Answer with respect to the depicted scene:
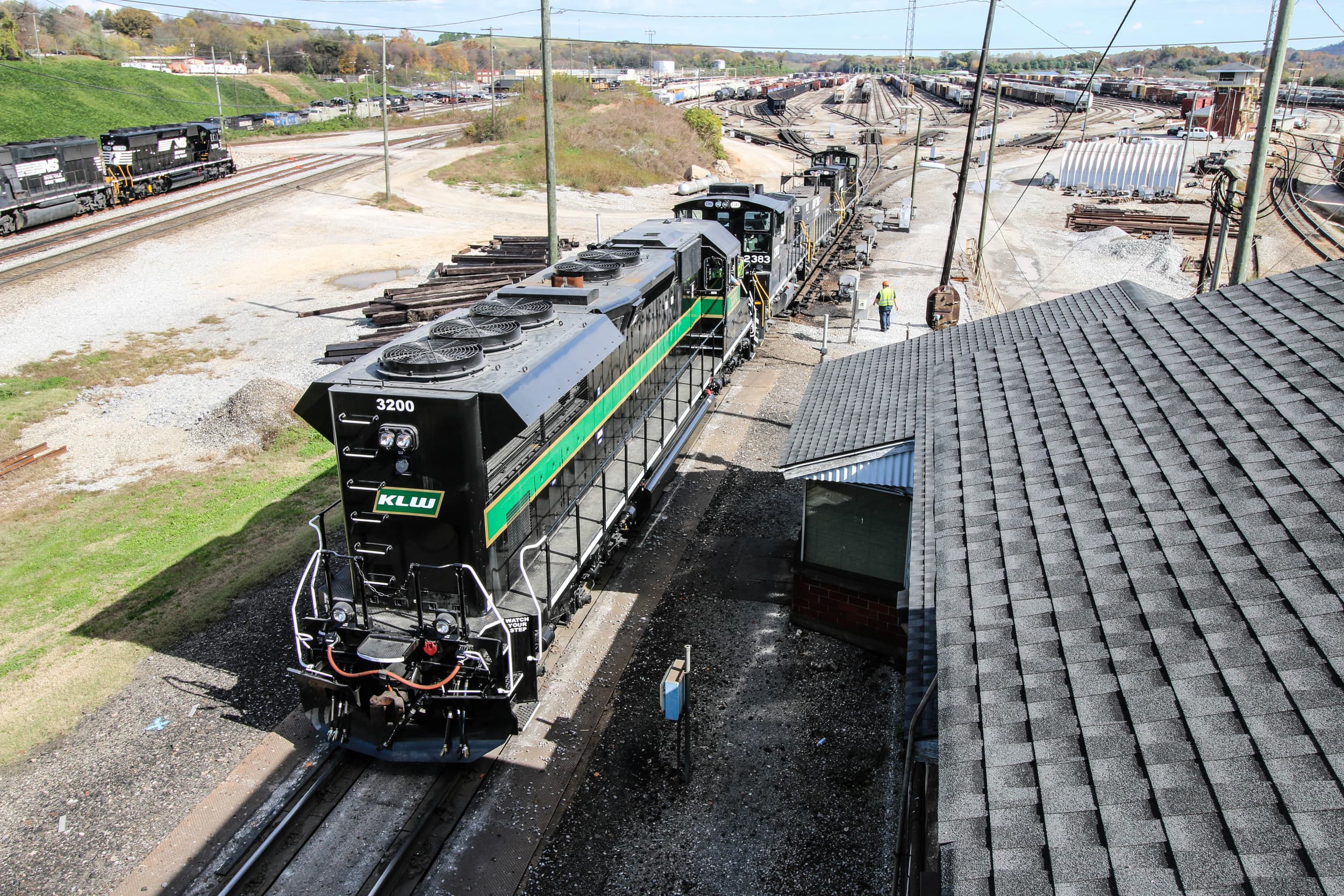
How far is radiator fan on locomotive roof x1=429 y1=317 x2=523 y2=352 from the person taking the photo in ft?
33.4

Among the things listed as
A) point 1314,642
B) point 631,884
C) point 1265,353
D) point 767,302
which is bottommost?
point 631,884

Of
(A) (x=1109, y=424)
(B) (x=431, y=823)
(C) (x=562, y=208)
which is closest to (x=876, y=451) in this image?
(A) (x=1109, y=424)

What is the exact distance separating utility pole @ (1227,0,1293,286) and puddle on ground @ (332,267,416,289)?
26671 mm

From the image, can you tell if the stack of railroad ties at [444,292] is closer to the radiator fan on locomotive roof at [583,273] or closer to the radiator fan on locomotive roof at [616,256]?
the radiator fan on locomotive roof at [616,256]

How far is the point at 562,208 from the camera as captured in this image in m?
47.8

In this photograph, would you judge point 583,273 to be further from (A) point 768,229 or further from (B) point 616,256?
(A) point 768,229

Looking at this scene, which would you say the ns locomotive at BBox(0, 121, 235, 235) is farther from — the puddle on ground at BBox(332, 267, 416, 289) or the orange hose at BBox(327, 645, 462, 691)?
the orange hose at BBox(327, 645, 462, 691)

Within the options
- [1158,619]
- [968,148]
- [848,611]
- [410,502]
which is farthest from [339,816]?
[968,148]

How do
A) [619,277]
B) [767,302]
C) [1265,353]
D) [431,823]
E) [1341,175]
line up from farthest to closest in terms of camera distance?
[1341,175] < [767,302] < [619,277] < [431,823] < [1265,353]

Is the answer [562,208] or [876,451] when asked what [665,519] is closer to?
[876,451]

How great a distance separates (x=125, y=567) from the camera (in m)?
13.6

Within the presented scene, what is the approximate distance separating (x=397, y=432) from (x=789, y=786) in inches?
213

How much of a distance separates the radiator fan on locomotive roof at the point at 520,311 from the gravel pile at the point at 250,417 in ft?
26.5

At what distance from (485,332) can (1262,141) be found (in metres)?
9.95
